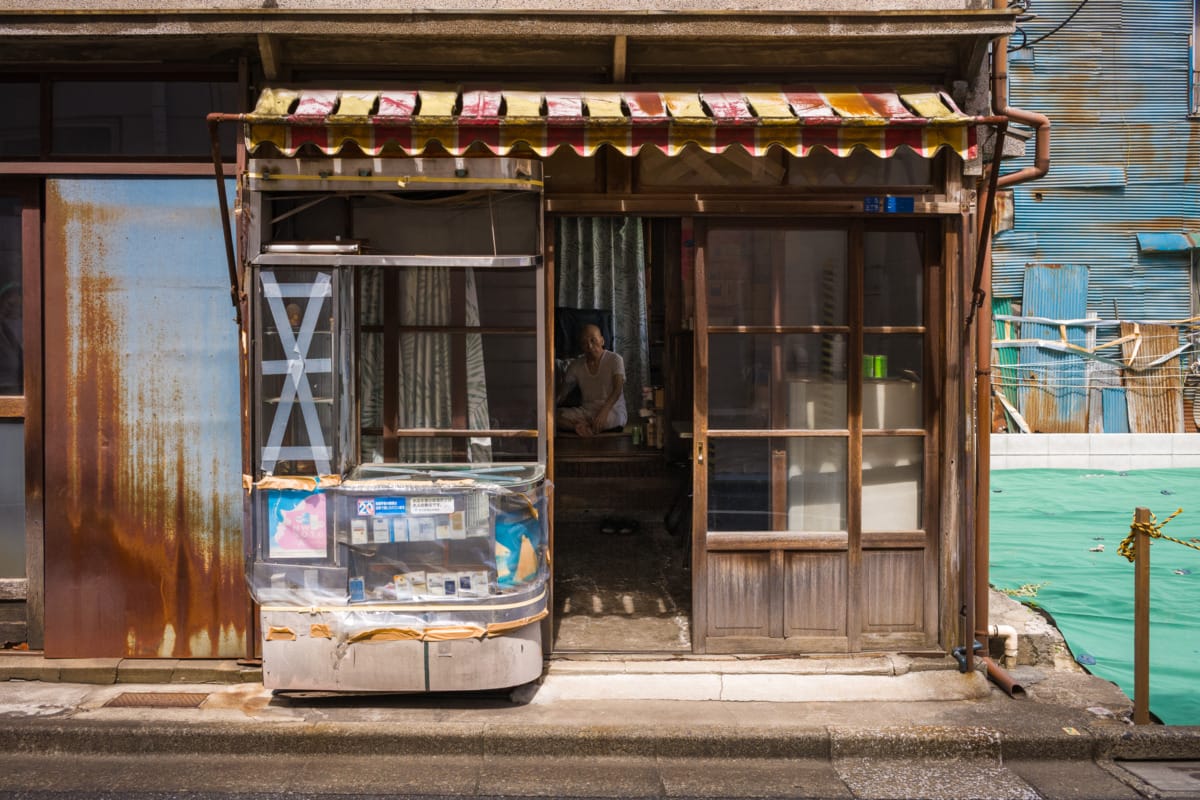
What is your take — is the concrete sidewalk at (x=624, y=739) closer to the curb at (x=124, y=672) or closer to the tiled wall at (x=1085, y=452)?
the curb at (x=124, y=672)

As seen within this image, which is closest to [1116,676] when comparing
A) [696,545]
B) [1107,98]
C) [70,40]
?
[696,545]

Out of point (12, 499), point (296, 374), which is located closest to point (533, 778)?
point (296, 374)

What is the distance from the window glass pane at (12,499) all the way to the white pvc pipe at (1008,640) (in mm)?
6054

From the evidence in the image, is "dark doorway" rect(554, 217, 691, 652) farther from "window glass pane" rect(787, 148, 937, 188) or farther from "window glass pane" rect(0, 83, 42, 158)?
"window glass pane" rect(0, 83, 42, 158)

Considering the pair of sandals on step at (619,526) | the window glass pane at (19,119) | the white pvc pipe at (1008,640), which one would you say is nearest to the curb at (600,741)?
the white pvc pipe at (1008,640)

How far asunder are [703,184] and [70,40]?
3.78 metres

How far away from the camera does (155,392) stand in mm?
5797

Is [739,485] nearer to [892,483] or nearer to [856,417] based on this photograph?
[856,417]

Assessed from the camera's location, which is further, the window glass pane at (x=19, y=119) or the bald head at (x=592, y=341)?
the bald head at (x=592, y=341)

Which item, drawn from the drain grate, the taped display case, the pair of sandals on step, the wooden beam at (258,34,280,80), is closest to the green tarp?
the pair of sandals on step

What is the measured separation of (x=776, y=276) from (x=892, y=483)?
1513 mm

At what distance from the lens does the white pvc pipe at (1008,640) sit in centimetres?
600

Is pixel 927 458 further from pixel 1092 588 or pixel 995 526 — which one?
pixel 995 526

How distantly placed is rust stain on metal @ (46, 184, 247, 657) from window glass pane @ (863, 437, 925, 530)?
12.9ft
